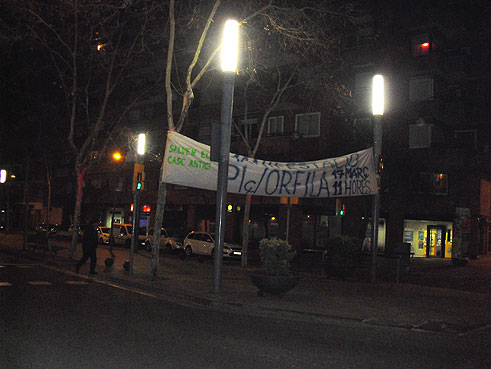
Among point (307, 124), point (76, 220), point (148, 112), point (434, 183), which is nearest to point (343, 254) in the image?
point (76, 220)

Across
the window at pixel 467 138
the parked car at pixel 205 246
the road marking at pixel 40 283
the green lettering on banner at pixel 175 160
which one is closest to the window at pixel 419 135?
the window at pixel 467 138

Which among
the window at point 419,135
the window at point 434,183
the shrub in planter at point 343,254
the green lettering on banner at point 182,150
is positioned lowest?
the shrub in planter at point 343,254

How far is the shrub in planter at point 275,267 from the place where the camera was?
489 inches

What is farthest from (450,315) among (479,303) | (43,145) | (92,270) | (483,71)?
(43,145)

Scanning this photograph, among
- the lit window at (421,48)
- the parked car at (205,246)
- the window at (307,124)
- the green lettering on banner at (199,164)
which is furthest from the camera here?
the lit window at (421,48)

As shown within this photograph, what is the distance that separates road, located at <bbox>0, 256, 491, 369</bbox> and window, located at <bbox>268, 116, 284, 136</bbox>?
25.6m

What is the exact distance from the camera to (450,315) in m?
11.4

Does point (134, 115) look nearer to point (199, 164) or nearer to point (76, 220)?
point (76, 220)

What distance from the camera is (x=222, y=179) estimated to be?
13.3 meters

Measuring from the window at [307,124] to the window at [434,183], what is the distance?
8.44 meters

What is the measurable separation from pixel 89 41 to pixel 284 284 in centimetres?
1334

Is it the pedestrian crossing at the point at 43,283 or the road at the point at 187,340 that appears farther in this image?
the pedestrian crossing at the point at 43,283

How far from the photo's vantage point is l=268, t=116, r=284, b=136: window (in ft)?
118

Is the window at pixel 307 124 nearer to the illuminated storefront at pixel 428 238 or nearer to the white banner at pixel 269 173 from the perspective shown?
the illuminated storefront at pixel 428 238
